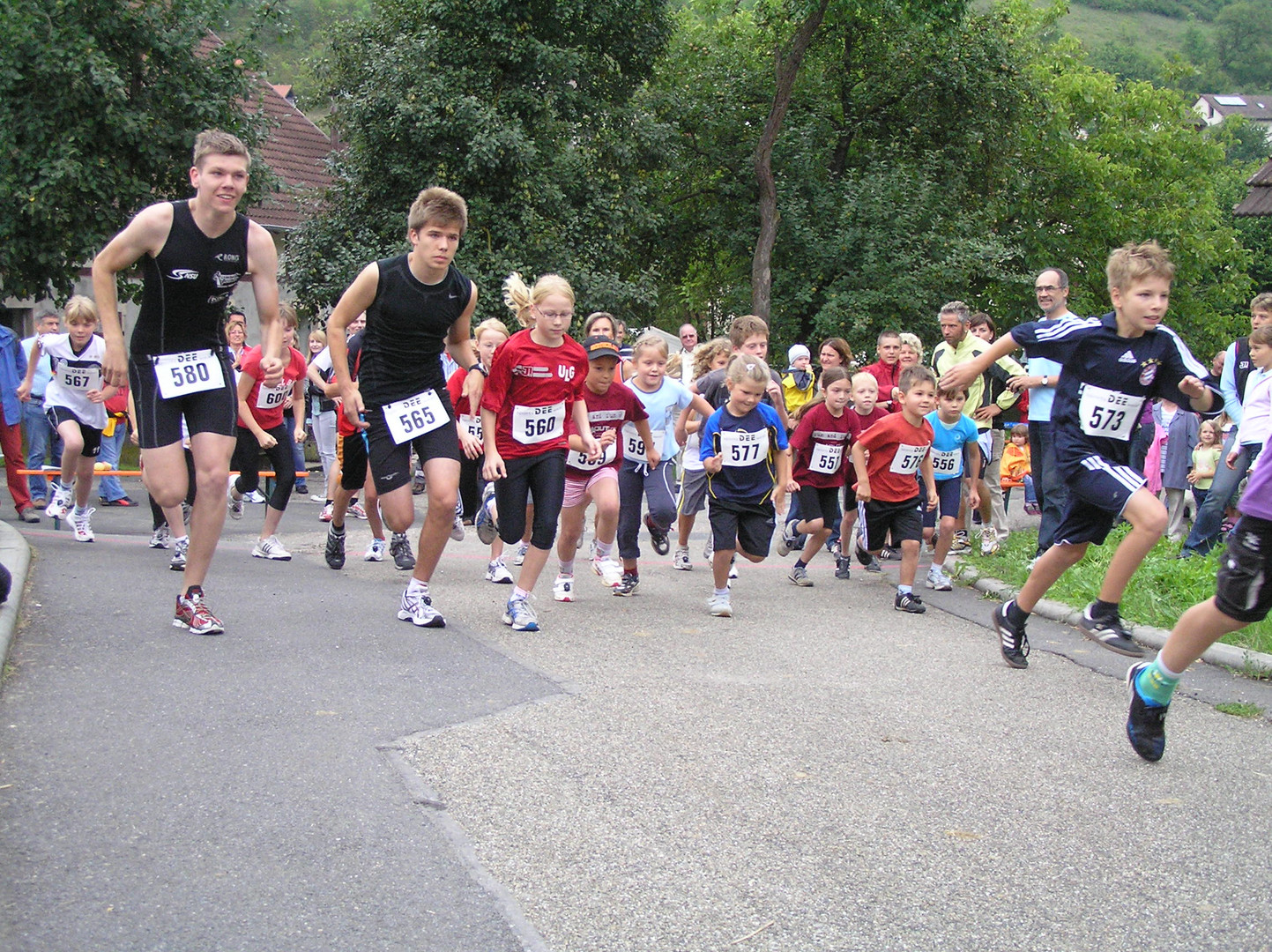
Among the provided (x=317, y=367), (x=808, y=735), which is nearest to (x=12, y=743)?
(x=808, y=735)

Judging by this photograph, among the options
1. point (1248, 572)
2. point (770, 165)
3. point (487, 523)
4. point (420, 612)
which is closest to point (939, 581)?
point (487, 523)

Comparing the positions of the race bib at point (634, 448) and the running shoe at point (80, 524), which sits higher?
the race bib at point (634, 448)

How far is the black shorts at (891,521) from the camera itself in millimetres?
8977

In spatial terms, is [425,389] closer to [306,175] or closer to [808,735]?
[808,735]

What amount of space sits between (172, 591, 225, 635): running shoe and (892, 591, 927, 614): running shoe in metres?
4.32

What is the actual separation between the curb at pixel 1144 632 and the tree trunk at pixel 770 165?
17.0 metres

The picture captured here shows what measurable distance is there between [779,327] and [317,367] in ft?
56.7

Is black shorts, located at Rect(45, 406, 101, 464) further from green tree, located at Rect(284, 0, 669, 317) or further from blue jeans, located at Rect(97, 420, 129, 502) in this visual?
green tree, located at Rect(284, 0, 669, 317)

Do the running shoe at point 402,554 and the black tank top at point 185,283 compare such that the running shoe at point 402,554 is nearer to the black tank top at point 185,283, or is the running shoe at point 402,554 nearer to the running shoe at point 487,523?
the running shoe at point 487,523

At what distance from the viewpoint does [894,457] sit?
29.8 feet

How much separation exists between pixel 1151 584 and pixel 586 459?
12.6ft

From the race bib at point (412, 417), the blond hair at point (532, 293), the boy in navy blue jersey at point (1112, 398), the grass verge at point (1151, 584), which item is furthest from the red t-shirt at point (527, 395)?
the grass verge at point (1151, 584)

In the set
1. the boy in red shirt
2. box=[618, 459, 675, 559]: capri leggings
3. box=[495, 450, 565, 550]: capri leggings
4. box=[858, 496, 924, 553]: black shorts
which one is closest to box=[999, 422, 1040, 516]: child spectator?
box=[858, 496, 924, 553]: black shorts

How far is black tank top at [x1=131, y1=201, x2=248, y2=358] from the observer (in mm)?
6156
